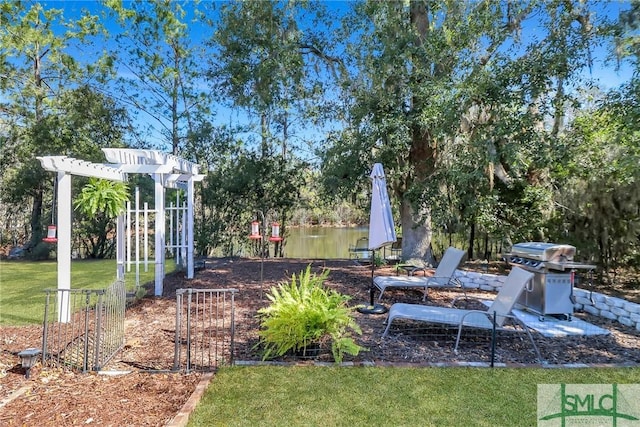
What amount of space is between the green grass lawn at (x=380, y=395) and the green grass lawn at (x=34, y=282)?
231 centimetres

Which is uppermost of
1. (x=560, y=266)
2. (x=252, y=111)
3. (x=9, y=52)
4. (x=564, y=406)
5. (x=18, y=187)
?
(x=9, y=52)

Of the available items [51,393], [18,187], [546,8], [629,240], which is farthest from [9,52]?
[629,240]

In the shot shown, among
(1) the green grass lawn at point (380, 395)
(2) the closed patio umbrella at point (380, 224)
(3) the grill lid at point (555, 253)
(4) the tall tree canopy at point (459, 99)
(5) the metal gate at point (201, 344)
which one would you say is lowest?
(1) the green grass lawn at point (380, 395)

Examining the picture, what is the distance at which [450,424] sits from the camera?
2.62m

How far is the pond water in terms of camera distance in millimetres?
15094

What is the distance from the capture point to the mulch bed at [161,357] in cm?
280

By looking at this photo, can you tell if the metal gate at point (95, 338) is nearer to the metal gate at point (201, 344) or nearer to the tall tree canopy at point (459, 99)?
the metal gate at point (201, 344)

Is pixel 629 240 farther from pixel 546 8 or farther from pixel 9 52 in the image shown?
pixel 9 52

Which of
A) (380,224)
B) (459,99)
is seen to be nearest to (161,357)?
(380,224)

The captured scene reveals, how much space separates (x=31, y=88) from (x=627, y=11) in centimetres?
1543

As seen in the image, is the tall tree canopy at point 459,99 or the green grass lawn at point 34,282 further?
the tall tree canopy at point 459,99

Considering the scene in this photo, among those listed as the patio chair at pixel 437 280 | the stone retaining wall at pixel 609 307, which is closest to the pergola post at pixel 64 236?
the patio chair at pixel 437 280

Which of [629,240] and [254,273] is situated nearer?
[629,240]

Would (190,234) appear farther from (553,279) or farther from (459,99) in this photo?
(553,279)
